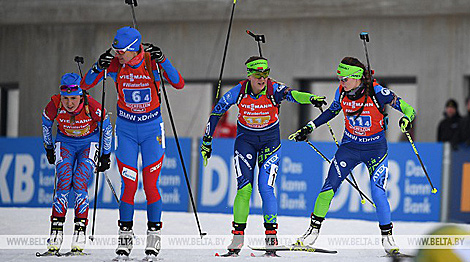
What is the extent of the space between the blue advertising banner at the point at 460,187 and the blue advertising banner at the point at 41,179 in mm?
4142

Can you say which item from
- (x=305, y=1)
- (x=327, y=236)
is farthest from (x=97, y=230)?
(x=305, y=1)

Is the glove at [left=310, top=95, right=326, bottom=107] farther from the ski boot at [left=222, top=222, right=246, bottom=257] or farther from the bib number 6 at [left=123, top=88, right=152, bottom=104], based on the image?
the bib number 6 at [left=123, top=88, right=152, bottom=104]

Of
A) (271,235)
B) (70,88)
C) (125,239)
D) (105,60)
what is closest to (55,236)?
(125,239)

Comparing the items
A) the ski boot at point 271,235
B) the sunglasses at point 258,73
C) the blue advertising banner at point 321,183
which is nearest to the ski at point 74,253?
the ski boot at point 271,235

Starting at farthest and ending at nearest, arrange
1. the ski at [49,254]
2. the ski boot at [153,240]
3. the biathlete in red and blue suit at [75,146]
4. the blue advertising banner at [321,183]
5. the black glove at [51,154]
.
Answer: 1. the blue advertising banner at [321,183]
2. the black glove at [51,154]
3. the biathlete in red and blue suit at [75,146]
4. the ski at [49,254]
5. the ski boot at [153,240]

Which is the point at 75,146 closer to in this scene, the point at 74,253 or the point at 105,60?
the point at 74,253

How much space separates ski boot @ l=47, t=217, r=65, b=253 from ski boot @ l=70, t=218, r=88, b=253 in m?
→ 0.12

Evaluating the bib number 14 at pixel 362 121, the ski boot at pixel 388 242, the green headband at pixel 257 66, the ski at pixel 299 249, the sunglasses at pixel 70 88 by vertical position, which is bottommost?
the ski at pixel 299 249

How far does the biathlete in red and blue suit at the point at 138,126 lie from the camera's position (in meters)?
6.47

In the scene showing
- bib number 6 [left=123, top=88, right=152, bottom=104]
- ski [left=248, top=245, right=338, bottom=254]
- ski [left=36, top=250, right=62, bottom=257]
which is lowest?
ski [left=36, top=250, right=62, bottom=257]

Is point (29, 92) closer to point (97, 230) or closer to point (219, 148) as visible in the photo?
point (219, 148)

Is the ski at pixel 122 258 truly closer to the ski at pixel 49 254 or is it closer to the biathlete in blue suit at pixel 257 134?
the ski at pixel 49 254

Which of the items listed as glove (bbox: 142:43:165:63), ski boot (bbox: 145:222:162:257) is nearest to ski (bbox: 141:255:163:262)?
ski boot (bbox: 145:222:162:257)

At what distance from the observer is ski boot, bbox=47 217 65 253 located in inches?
275
